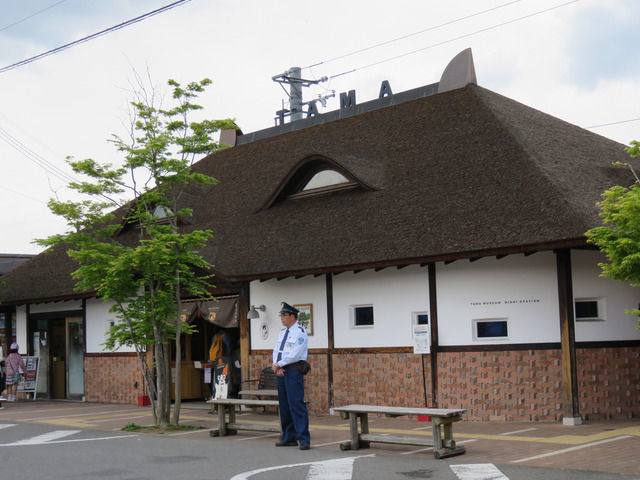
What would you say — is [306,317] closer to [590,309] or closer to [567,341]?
[567,341]

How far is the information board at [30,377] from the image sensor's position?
22.3 metres

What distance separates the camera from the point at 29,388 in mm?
22328

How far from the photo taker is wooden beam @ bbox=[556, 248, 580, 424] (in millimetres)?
12406

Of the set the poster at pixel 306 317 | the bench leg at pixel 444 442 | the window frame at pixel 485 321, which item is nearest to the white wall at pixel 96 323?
the poster at pixel 306 317

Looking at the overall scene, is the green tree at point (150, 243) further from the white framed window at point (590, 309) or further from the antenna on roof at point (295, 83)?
the antenna on roof at point (295, 83)

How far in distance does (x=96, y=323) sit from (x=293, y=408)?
11.1 metres

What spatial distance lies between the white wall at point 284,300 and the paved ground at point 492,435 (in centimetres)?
152

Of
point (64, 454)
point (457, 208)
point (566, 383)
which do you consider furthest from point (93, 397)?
point (566, 383)

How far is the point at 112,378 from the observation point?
66.3 feet

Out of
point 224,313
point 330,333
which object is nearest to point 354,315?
point 330,333

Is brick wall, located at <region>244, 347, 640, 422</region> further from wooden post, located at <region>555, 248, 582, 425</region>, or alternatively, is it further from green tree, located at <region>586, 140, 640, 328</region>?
green tree, located at <region>586, 140, 640, 328</region>

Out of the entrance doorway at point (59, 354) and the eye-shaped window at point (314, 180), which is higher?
the eye-shaped window at point (314, 180)

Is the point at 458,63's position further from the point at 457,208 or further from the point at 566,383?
the point at 566,383

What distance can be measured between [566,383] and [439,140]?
607 centimetres
